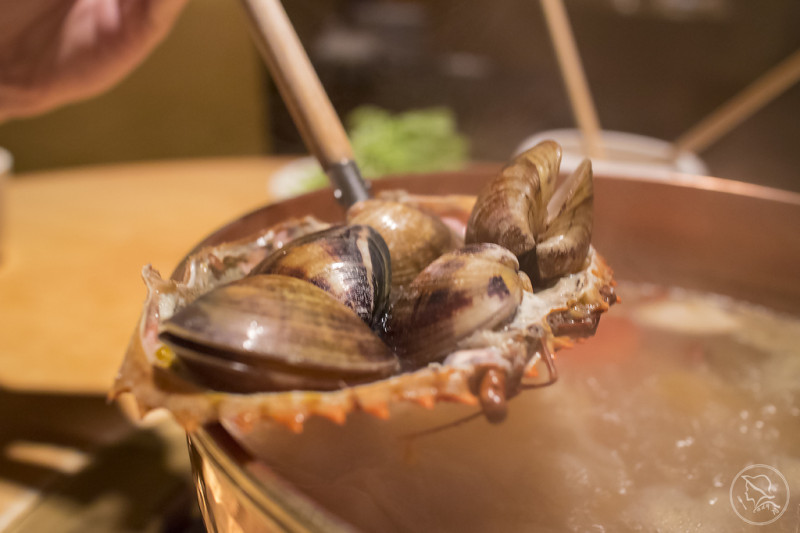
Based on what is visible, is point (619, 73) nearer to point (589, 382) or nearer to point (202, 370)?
point (589, 382)

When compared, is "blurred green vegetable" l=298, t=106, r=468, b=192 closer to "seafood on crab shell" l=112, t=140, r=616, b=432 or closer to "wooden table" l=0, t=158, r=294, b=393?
"wooden table" l=0, t=158, r=294, b=393

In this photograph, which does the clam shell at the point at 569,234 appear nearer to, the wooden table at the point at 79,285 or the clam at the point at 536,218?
the clam at the point at 536,218

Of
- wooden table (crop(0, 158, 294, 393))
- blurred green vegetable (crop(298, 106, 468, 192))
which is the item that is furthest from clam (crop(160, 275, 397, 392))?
blurred green vegetable (crop(298, 106, 468, 192))

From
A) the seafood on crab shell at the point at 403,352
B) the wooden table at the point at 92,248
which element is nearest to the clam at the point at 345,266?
the seafood on crab shell at the point at 403,352

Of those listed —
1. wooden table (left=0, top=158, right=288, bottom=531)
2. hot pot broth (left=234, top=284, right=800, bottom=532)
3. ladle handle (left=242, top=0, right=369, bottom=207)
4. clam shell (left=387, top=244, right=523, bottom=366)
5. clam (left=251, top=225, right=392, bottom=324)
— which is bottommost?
hot pot broth (left=234, top=284, right=800, bottom=532)

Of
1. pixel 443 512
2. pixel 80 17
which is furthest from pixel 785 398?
pixel 80 17

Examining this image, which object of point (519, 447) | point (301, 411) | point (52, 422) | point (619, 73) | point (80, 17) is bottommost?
point (619, 73)

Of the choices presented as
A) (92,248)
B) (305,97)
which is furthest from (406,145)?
(305,97)

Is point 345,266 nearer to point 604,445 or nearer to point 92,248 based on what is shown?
point 604,445
